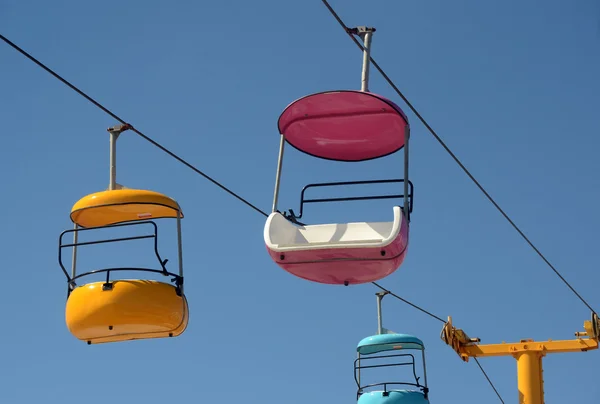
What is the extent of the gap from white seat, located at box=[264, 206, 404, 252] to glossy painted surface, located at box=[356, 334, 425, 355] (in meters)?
5.30

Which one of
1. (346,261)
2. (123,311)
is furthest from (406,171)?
(123,311)

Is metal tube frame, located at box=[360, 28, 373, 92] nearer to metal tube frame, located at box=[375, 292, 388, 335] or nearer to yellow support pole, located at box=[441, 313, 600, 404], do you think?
metal tube frame, located at box=[375, 292, 388, 335]

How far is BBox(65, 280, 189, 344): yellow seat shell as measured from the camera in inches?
412

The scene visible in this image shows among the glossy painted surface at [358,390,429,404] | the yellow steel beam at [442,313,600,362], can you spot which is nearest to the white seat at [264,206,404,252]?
the glossy painted surface at [358,390,429,404]

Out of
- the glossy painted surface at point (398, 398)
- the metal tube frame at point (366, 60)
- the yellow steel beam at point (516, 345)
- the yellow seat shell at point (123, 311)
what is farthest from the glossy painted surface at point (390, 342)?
the metal tube frame at point (366, 60)

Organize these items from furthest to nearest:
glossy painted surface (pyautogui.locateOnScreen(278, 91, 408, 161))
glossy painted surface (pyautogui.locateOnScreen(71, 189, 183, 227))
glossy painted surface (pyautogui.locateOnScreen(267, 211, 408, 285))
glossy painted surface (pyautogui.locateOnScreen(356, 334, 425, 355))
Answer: glossy painted surface (pyautogui.locateOnScreen(356, 334, 425, 355)) → glossy painted surface (pyautogui.locateOnScreen(71, 189, 183, 227)) → glossy painted surface (pyautogui.locateOnScreen(278, 91, 408, 161)) → glossy painted surface (pyautogui.locateOnScreen(267, 211, 408, 285))

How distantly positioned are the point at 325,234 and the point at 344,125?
977 mm

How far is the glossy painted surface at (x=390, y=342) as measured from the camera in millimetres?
16000

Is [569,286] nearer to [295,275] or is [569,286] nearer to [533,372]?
[533,372]

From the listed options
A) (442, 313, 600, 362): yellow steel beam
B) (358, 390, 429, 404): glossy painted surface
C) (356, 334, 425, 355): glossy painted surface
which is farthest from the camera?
(442, 313, 600, 362): yellow steel beam

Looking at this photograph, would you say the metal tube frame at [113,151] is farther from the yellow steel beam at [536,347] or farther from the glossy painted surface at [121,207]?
the yellow steel beam at [536,347]

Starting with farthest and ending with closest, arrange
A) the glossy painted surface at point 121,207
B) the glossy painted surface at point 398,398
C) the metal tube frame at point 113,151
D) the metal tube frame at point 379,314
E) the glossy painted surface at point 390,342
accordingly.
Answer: the metal tube frame at point 379,314 < the glossy painted surface at point 390,342 < the glossy painted surface at point 398,398 < the metal tube frame at point 113,151 < the glossy painted surface at point 121,207

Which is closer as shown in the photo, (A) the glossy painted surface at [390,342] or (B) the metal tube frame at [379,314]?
(A) the glossy painted surface at [390,342]

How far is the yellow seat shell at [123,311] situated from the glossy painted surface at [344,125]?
5.75ft
